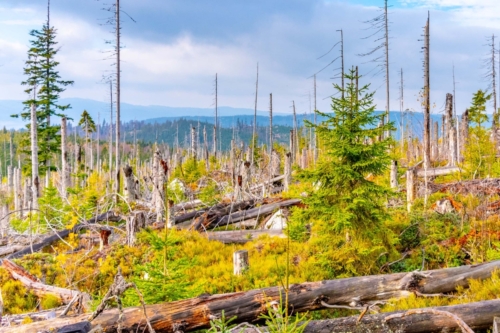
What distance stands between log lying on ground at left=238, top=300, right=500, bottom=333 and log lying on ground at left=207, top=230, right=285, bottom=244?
6659 mm

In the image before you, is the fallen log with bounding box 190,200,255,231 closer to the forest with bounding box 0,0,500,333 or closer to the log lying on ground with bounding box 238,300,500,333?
the forest with bounding box 0,0,500,333

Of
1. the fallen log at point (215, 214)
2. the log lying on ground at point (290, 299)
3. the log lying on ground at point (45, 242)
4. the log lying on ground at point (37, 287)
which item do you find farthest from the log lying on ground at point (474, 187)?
the log lying on ground at point (45, 242)

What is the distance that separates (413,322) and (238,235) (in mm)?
7468

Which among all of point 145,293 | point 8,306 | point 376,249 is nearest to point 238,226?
point 376,249

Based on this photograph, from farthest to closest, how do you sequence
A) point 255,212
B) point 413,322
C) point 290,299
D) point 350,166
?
point 255,212 → point 350,166 → point 290,299 → point 413,322

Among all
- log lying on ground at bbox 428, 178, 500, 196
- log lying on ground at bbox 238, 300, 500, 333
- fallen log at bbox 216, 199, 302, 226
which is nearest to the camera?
log lying on ground at bbox 238, 300, 500, 333

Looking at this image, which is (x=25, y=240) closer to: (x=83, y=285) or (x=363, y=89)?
(x=83, y=285)

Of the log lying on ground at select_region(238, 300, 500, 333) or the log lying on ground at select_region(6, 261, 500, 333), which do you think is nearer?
the log lying on ground at select_region(238, 300, 500, 333)

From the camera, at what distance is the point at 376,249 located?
737 centimetres

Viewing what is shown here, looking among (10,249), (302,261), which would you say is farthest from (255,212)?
(10,249)

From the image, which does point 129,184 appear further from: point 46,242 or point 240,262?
point 240,262

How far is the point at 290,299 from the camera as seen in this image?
4852mm

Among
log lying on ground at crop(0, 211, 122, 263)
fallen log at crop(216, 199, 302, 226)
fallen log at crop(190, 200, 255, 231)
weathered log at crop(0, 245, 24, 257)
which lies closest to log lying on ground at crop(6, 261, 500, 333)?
log lying on ground at crop(0, 211, 122, 263)

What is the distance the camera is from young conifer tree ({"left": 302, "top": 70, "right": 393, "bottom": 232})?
23.0 feet
